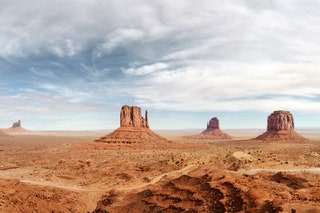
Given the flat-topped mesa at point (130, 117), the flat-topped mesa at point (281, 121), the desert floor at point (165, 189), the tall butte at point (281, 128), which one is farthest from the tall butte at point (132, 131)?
the flat-topped mesa at point (281, 121)

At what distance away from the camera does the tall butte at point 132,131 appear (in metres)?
116

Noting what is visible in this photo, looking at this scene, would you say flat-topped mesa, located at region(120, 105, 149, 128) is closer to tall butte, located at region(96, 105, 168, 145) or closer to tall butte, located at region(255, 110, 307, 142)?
tall butte, located at region(96, 105, 168, 145)

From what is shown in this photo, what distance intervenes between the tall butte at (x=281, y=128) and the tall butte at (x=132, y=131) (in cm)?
6381

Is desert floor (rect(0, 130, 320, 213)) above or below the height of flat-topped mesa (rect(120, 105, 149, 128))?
below

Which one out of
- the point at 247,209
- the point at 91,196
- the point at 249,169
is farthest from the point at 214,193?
the point at 249,169

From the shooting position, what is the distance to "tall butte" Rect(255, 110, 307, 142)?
15012 cm

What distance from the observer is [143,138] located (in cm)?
11994

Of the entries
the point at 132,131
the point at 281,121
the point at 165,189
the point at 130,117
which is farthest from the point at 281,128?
the point at 165,189

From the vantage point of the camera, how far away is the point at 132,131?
126 m

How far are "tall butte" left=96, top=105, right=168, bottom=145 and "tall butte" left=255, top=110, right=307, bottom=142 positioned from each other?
63807 mm

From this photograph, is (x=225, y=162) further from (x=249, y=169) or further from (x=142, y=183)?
(x=142, y=183)

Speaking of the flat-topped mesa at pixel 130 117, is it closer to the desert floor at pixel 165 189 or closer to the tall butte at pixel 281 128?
the desert floor at pixel 165 189

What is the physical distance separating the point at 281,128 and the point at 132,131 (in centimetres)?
8555

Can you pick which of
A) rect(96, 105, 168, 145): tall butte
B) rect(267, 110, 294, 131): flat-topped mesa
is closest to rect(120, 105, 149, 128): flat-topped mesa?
rect(96, 105, 168, 145): tall butte
